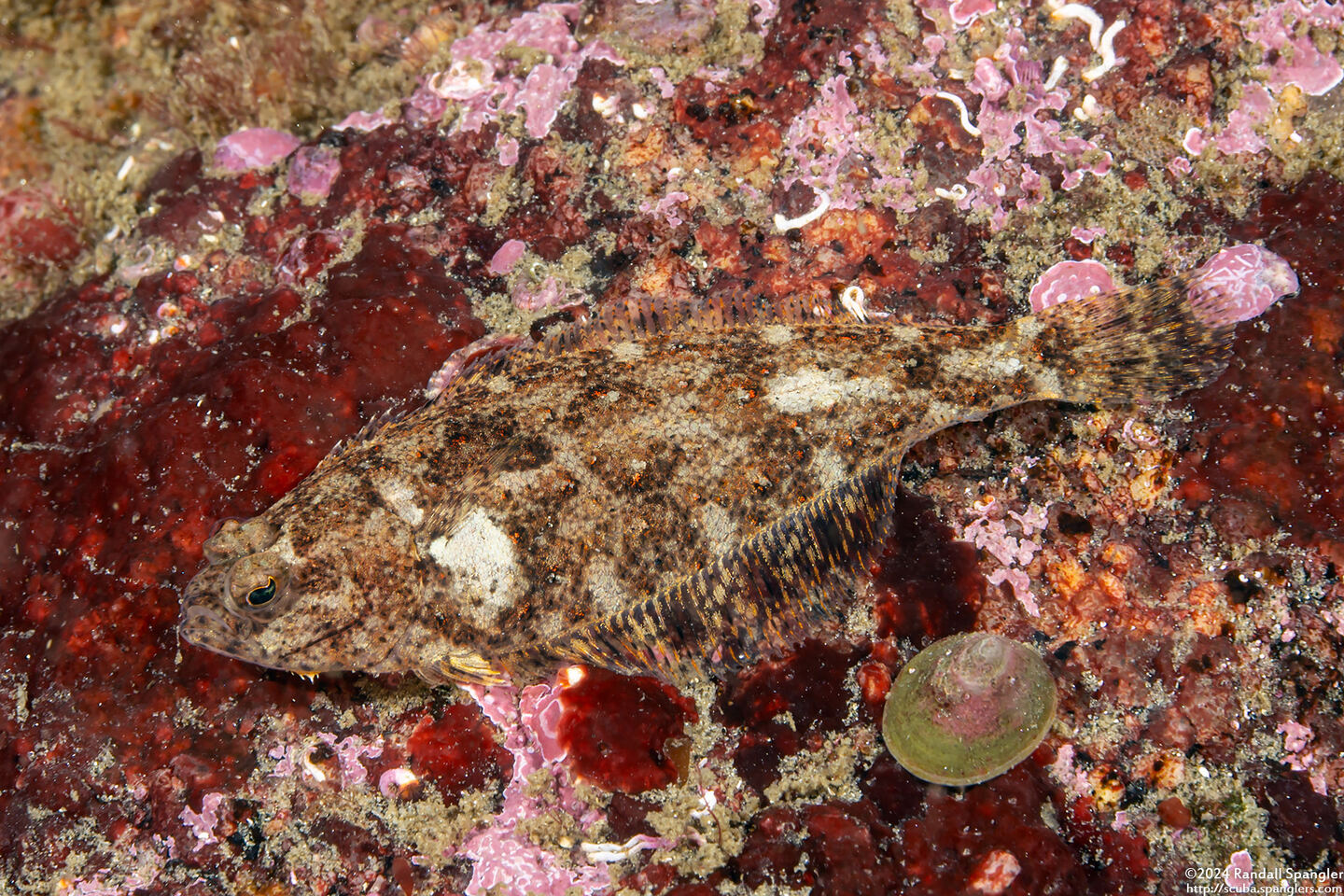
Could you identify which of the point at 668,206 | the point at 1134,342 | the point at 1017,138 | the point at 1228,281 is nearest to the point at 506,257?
the point at 668,206

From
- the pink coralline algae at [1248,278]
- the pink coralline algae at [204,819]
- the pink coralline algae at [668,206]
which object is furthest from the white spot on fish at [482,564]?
the pink coralline algae at [1248,278]

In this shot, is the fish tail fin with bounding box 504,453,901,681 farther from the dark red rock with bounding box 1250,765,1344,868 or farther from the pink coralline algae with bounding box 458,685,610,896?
the dark red rock with bounding box 1250,765,1344,868

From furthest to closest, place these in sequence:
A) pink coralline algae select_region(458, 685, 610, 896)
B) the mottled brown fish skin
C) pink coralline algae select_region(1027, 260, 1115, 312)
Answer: pink coralline algae select_region(1027, 260, 1115, 312) < pink coralline algae select_region(458, 685, 610, 896) < the mottled brown fish skin

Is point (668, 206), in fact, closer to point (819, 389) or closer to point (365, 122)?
point (819, 389)

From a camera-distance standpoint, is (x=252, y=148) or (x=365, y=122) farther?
(x=252, y=148)

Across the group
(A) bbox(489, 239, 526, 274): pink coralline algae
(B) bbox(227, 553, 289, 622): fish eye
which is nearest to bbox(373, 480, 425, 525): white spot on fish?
(B) bbox(227, 553, 289, 622): fish eye

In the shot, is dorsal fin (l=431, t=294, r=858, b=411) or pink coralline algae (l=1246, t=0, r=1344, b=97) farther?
pink coralline algae (l=1246, t=0, r=1344, b=97)
